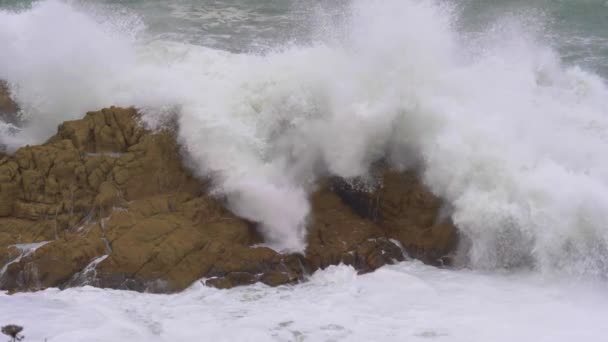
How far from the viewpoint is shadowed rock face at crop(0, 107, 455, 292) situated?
7.07 metres

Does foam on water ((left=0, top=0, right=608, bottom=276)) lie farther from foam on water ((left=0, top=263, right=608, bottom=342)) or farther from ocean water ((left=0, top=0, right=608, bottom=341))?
foam on water ((left=0, top=263, right=608, bottom=342))

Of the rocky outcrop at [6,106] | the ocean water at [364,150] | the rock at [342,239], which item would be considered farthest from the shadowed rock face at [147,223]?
the rocky outcrop at [6,106]

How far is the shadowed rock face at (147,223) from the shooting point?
7.07m

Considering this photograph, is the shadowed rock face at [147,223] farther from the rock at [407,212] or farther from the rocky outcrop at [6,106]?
the rocky outcrop at [6,106]

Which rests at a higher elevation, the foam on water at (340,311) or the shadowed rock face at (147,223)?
the shadowed rock face at (147,223)

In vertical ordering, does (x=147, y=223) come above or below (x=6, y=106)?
below

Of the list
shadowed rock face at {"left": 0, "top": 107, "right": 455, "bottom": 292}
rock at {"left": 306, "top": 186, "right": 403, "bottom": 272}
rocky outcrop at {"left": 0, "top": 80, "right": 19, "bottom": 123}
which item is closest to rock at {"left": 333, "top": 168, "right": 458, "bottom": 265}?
shadowed rock face at {"left": 0, "top": 107, "right": 455, "bottom": 292}

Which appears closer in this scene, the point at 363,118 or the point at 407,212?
the point at 407,212

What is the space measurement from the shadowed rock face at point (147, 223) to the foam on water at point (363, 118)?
277 mm

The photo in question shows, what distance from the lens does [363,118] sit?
859cm

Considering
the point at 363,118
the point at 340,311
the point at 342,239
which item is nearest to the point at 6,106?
the point at 363,118

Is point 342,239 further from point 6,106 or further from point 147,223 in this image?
point 6,106

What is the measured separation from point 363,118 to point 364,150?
0.44m

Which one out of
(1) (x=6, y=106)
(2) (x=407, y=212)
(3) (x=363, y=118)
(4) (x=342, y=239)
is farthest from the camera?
(1) (x=6, y=106)
